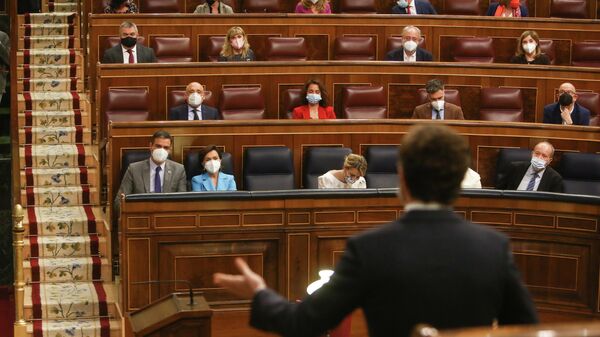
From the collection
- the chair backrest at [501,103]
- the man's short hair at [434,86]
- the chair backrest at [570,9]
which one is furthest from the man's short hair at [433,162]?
the chair backrest at [570,9]

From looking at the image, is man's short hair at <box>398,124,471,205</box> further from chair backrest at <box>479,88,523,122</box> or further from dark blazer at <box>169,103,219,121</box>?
chair backrest at <box>479,88,523,122</box>

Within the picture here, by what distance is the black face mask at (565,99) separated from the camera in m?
5.21

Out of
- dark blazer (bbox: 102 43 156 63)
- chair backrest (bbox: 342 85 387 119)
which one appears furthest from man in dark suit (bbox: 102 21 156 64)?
chair backrest (bbox: 342 85 387 119)

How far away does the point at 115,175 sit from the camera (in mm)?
4688

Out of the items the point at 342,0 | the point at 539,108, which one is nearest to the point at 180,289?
the point at 539,108

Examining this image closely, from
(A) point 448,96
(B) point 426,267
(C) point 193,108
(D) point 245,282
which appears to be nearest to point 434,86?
(A) point 448,96

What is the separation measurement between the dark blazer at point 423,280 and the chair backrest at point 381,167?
124 inches

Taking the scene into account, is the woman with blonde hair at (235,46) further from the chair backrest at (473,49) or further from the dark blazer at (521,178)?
the dark blazer at (521,178)

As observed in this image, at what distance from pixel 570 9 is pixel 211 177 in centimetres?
330

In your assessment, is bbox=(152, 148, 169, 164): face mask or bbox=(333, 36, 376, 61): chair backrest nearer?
bbox=(152, 148, 169, 164): face mask

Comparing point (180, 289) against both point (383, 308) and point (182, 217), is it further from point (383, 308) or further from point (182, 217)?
point (383, 308)

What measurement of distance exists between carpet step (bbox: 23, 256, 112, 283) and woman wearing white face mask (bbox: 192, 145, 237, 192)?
0.59 meters

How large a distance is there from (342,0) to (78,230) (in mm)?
2541

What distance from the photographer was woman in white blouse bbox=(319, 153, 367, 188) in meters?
4.38
